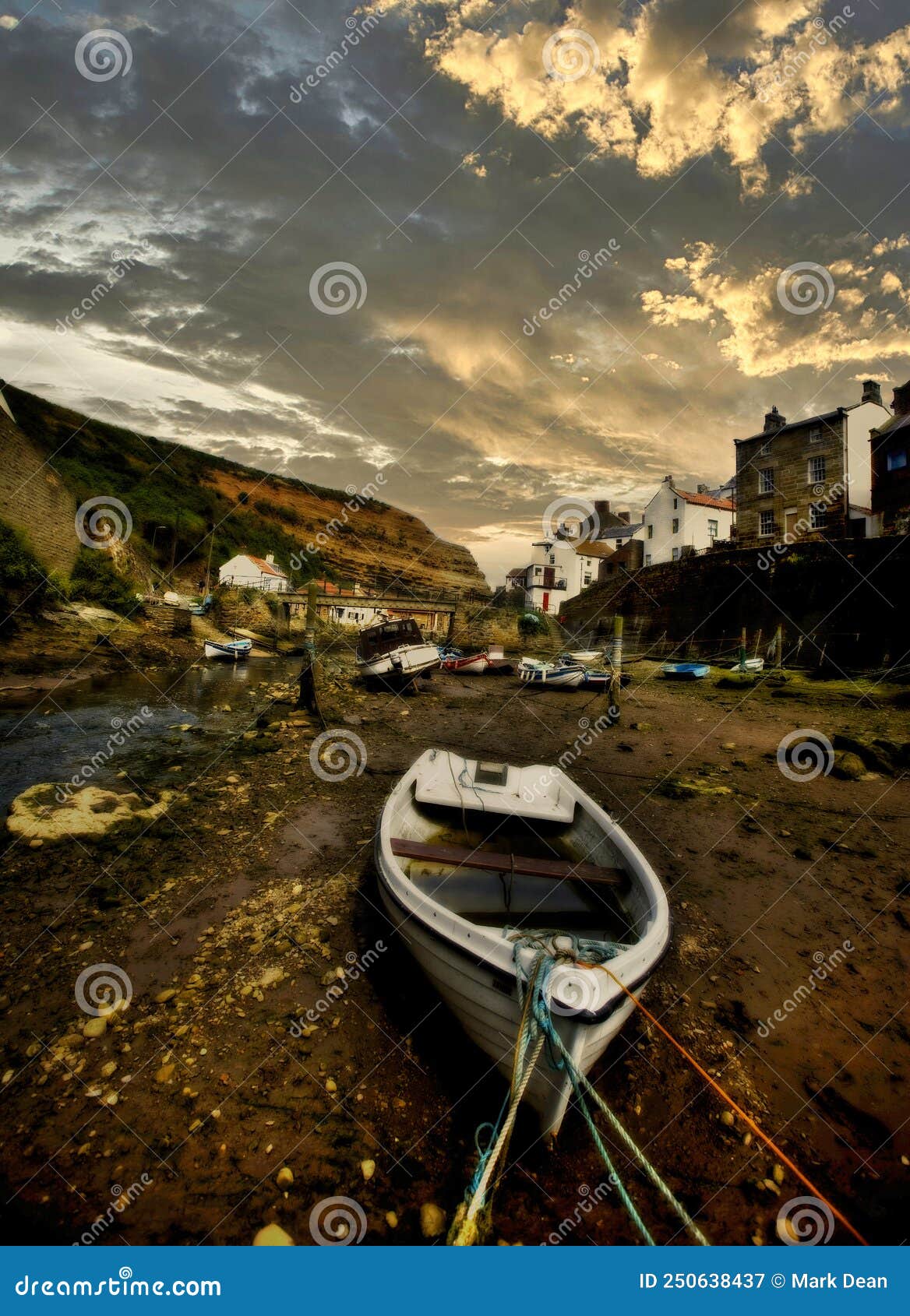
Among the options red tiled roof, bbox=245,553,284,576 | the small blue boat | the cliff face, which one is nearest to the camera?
the small blue boat

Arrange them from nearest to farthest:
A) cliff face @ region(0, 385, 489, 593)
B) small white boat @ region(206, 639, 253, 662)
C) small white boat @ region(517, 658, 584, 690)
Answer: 1. small white boat @ region(517, 658, 584, 690)
2. small white boat @ region(206, 639, 253, 662)
3. cliff face @ region(0, 385, 489, 593)

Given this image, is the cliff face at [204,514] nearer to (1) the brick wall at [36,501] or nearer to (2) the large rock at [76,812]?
(1) the brick wall at [36,501]

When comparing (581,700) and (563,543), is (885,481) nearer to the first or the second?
(581,700)

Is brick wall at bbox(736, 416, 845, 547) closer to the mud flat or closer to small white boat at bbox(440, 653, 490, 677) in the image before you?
small white boat at bbox(440, 653, 490, 677)

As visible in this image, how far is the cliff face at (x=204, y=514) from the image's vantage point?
45.5 m

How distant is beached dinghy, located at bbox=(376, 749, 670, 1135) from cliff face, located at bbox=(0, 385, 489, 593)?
31.3m

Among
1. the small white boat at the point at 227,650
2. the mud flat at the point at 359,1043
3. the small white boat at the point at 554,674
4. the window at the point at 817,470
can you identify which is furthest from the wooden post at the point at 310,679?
the window at the point at 817,470

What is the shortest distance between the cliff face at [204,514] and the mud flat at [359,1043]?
2943 centimetres

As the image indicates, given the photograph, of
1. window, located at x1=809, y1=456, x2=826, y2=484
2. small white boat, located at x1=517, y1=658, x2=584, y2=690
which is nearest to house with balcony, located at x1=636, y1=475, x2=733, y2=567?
window, located at x1=809, y1=456, x2=826, y2=484

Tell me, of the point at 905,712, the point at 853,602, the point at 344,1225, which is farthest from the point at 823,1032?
the point at 853,602

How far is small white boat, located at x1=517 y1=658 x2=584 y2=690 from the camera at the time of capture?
83.0ft

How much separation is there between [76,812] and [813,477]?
3637 centimetres

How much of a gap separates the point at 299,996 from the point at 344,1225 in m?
1.91

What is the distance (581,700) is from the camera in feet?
76.0
